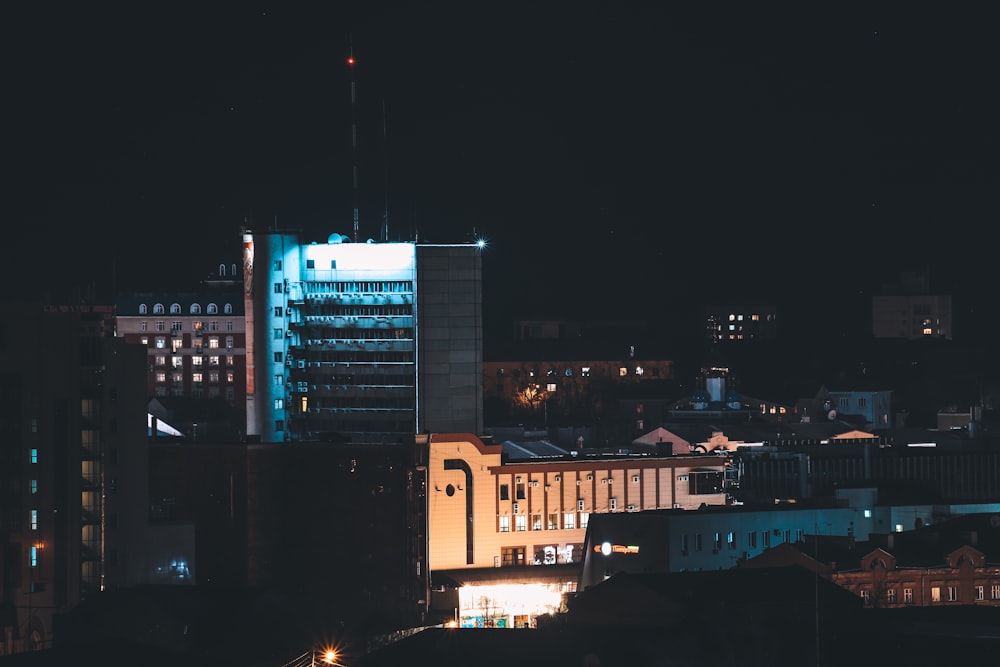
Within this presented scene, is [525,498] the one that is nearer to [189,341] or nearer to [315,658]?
[315,658]

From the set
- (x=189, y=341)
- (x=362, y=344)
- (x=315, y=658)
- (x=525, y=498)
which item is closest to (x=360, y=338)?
(x=362, y=344)

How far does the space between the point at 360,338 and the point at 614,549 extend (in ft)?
76.2

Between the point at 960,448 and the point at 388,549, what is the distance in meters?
43.3

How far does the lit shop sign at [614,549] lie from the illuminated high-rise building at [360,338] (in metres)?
16.9

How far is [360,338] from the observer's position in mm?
120500

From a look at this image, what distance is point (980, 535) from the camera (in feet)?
315

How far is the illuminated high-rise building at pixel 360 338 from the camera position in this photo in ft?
388

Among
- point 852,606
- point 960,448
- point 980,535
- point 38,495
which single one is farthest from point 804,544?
point 960,448

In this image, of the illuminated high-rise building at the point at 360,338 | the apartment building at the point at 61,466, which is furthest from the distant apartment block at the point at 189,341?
the apartment building at the point at 61,466

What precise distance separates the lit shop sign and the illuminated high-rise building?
16.9 metres

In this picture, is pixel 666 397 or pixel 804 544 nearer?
pixel 804 544

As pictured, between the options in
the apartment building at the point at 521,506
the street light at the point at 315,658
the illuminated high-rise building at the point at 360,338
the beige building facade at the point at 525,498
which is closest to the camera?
the street light at the point at 315,658

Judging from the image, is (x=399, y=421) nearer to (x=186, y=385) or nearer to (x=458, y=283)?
(x=458, y=283)

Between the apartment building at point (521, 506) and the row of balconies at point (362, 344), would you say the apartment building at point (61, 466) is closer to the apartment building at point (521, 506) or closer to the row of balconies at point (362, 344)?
the apartment building at point (521, 506)
